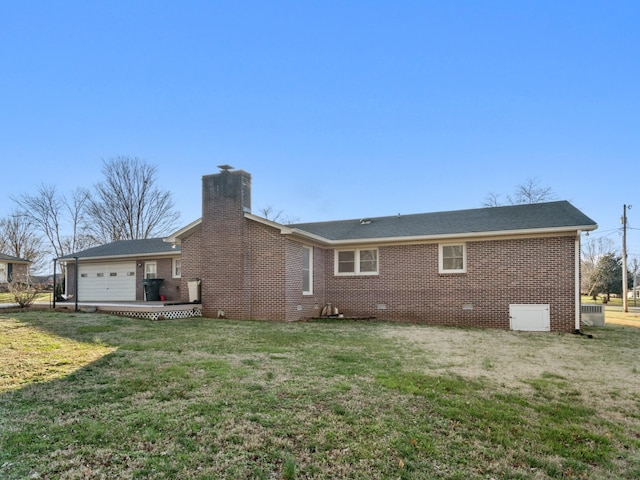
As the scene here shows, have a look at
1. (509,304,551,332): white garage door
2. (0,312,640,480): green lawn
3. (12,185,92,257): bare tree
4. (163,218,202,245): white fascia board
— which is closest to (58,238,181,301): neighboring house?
(163,218,202,245): white fascia board

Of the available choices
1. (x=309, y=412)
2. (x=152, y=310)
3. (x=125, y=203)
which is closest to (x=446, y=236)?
(x=152, y=310)

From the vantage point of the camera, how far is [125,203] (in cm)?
3700

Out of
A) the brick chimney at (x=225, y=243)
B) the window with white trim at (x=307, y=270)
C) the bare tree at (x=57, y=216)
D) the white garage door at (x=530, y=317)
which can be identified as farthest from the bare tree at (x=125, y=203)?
the white garage door at (x=530, y=317)

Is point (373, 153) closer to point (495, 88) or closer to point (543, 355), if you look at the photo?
point (495, 88)

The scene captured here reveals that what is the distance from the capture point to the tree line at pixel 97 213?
36.9 metres

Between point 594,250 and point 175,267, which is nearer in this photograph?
point 175,267

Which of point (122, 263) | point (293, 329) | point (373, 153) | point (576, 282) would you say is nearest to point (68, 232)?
point (122, 263)

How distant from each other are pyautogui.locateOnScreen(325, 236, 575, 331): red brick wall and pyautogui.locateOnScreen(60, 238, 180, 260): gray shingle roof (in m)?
8.62

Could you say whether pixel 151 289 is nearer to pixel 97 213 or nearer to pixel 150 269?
pixel 150 269

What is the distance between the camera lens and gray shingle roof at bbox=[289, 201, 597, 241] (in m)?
12.2

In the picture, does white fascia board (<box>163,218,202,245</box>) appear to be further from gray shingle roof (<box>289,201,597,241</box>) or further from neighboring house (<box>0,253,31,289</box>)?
neighboring house (<box>0,253,31,289</box>)

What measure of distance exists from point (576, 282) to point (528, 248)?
1.58 m

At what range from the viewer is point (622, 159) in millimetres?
18922

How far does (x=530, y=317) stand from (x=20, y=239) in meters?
45.8
